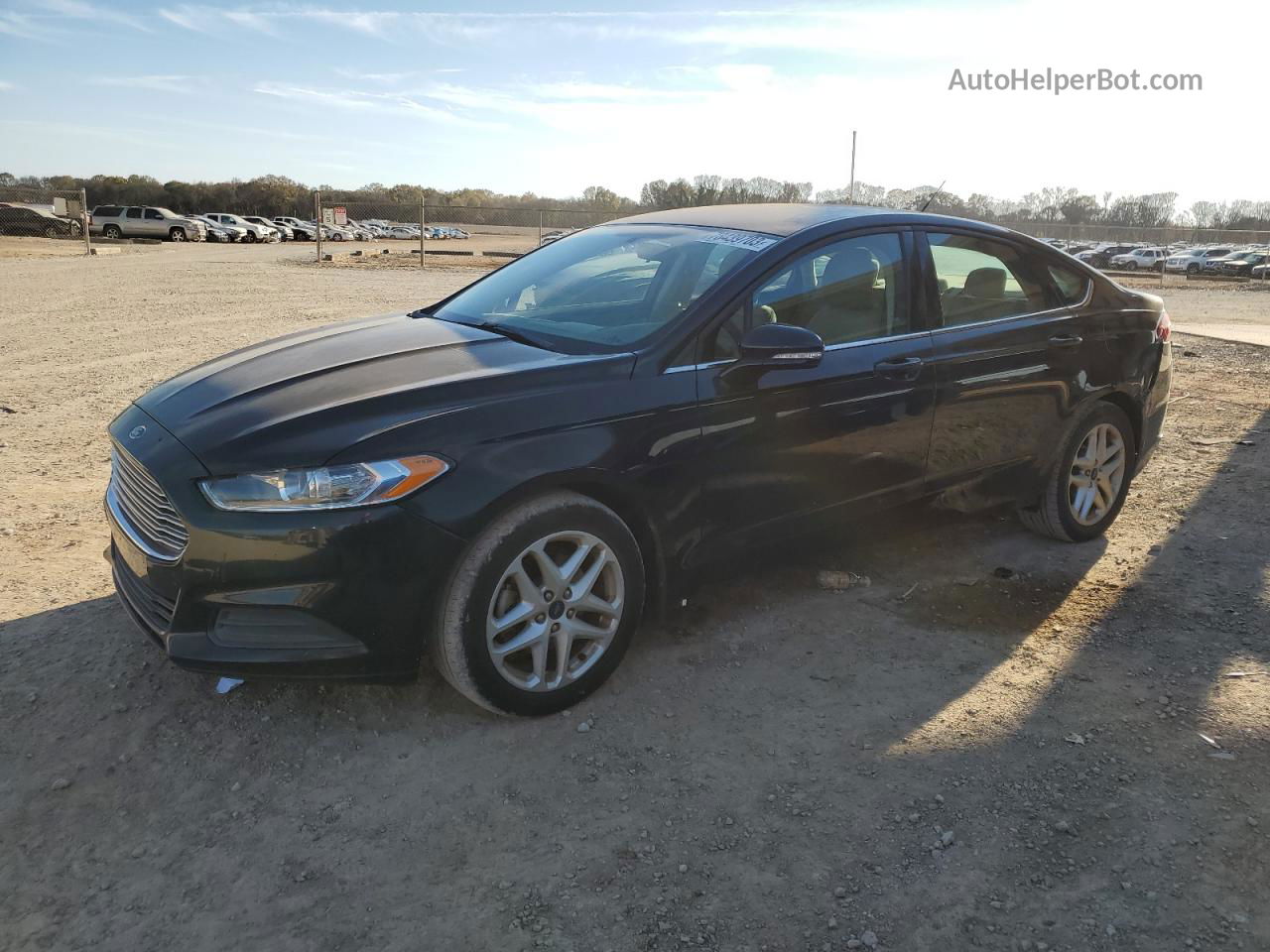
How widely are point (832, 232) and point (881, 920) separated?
2.58 m

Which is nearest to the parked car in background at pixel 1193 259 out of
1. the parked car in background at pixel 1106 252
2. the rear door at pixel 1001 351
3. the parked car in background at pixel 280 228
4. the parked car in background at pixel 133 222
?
the parked car in background at pixel 1106 252

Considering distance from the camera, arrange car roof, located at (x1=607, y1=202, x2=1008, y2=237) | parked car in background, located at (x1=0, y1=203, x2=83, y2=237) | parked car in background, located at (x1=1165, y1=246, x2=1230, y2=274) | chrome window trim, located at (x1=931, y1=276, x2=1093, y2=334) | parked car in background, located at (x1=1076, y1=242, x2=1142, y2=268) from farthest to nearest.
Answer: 1. parked car in background, located at (x1=1076, y1=242, x2=1142, y2=268)
2. parked car in background, located at (x1=1165, y1=246, x2=1230, y2=274)
3. parked car in background, located at (x1=0, y1=203, x2=83, y2=237)
4. chrome window trim, located at (x1=931, y1=276, x2=1093, y2=334)
5. car roof, located at (x1=607, y1=202, x2=1008, y2=237)

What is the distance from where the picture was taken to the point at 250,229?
50812 millimetres

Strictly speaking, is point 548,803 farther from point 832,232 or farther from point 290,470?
point 832,232

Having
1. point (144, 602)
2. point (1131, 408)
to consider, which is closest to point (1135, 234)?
point (1131, 408)

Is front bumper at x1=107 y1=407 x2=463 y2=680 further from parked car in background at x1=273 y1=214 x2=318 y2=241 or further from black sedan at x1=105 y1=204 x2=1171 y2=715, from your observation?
parked car in background at x1=273 y1=214 x2=318 y2=241

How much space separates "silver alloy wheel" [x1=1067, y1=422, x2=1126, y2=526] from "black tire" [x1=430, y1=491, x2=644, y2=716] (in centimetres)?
275

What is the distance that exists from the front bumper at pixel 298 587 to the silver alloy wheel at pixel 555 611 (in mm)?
244

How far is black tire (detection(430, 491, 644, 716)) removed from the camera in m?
2.91

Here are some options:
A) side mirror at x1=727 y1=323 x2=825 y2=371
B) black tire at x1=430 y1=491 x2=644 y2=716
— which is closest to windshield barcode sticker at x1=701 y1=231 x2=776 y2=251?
side mirror at x1=727 y1=323 x2=825 y2=371

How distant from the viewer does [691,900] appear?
2410 mm

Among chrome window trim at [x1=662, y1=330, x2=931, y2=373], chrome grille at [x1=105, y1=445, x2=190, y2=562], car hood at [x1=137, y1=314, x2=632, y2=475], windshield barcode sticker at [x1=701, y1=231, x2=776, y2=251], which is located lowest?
chrome grille at [x1=105, y1=445, x2=190, y2=562]

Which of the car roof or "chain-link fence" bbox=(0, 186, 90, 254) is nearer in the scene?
the car roof

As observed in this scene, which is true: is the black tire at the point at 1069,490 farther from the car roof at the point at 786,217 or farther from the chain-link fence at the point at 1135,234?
the chain-link fence at the point at 1135,234
